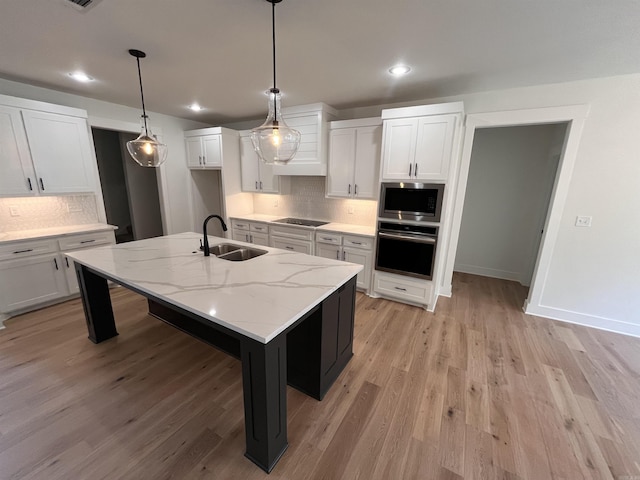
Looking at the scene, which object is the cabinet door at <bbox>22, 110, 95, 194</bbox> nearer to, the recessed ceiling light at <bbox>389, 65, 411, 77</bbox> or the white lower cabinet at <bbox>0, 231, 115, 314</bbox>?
the white lower cabinet at <bbox>0, 231, 115, 314</bbox>

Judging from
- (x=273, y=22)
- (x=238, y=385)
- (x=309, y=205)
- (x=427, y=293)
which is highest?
(x=273, y=22)

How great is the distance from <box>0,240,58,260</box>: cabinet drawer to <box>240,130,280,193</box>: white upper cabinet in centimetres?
262

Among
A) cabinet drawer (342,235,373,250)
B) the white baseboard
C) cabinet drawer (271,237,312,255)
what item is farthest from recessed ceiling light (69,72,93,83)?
the white baseboard

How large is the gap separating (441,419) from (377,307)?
5.20 feet

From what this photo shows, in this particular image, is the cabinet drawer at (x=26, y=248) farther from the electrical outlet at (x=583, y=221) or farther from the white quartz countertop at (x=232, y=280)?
the electrical outlet at (x=583, y=221)

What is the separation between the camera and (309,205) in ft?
14.5

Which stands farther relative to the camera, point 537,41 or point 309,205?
point 309,205

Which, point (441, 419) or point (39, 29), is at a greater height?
point (39, 29)

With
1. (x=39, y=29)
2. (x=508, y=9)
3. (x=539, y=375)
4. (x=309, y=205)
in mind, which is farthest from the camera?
(x=309, y=205)

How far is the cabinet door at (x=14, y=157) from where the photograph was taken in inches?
108

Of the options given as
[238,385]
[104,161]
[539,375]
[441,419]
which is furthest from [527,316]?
[104,161]

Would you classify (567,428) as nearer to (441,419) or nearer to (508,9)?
(441,419)

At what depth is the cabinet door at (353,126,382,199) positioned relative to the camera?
334 cm

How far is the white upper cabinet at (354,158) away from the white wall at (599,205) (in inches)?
45.2
